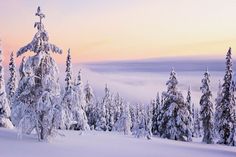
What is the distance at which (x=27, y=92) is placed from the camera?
27.4 m

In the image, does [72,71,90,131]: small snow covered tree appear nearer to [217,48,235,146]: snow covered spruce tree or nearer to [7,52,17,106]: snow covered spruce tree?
[217,48,235,146]: snow covered spruce tree

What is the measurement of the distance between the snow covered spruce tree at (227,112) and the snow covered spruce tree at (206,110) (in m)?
4.09

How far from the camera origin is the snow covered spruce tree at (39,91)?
26.9 metres


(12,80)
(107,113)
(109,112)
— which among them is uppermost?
(12,80)

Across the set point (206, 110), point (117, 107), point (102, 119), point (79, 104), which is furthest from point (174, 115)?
point (117, 107)

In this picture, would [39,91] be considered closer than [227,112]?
Yes

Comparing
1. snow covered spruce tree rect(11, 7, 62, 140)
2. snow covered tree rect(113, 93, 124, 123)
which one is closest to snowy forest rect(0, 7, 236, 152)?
snow covered spruce tree rect(11, 7, 62, 140)

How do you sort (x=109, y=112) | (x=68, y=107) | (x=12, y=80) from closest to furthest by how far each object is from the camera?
(x=68, y=107) < (x=12, y=80) < (x=109, y=112)

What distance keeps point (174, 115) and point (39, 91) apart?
105 ft

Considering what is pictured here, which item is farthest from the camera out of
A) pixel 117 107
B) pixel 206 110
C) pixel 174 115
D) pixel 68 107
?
pixel 117 107

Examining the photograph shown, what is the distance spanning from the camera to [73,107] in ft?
88.9

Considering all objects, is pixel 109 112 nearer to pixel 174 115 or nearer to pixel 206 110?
pixel 206 110

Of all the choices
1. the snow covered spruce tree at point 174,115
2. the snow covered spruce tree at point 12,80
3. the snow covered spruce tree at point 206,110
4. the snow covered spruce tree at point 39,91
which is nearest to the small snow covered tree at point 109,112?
the snow covered spruce tree at point 12,80

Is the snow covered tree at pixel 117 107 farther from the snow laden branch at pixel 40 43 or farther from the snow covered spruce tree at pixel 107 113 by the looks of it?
the snow laden branch at pixel 40 43
